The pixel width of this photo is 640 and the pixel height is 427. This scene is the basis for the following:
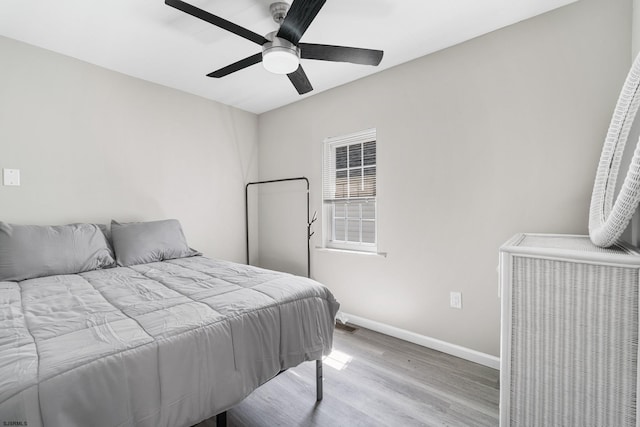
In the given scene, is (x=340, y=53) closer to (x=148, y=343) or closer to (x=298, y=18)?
(x=298, y=18)

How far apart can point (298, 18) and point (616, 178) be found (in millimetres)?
1823

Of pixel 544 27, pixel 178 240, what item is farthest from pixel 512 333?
pixel 178 240

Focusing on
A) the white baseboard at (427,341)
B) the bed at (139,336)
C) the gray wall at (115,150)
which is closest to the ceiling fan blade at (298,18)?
the bed at (139,336)

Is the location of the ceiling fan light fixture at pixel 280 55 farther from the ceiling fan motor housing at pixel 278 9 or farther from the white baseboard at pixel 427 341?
the white baseboard at pixel 427 341

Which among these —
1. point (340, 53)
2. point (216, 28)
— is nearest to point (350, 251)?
point (340, 53)

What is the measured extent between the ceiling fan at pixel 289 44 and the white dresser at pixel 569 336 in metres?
1.42

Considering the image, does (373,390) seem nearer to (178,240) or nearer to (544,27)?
(178,240)

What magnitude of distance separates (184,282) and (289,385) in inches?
38.3

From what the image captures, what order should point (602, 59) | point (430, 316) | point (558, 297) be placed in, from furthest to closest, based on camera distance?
1. point (430, 316)
2. point (602, 59)
3. point (558, 297)

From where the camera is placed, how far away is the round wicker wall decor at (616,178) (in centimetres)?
96

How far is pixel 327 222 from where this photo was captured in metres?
3.30

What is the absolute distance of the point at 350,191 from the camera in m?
3.07

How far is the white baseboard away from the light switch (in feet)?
9.95

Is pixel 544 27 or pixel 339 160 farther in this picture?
pixel 339 160
